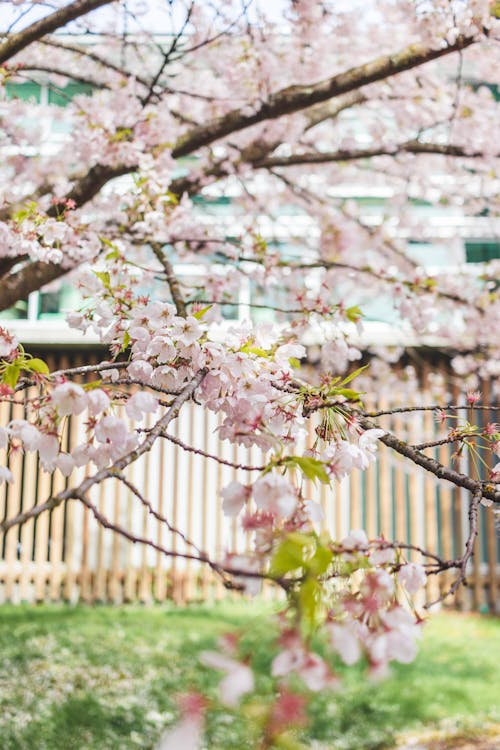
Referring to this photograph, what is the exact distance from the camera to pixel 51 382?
1205 mm

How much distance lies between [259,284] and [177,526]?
3258 mm

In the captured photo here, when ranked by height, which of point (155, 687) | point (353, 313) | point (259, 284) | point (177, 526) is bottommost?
point (155, 687)

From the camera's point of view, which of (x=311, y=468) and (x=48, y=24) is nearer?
(x=311, y=468)

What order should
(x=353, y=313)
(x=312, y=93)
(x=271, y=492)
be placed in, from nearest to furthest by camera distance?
(x=271, y=492) < (x=353, y=313) < (x=312, y=93)

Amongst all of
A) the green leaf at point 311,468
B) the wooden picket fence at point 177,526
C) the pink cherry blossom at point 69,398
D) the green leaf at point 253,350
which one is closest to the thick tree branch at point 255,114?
the green leaf at point 253,350

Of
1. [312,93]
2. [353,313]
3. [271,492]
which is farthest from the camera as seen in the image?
[312,93]

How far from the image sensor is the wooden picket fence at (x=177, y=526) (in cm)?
596

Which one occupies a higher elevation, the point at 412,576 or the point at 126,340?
the point at 126,340

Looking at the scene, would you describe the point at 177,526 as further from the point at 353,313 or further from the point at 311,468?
the point at 311,468

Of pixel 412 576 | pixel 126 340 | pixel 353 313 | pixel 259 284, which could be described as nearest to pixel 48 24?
pixel 126 340

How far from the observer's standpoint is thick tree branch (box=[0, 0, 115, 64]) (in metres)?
2.07

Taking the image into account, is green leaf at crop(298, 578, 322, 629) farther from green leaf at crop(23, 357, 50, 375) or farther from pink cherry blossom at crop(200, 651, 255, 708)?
green leaf at crop(23, 357, 50, 375)

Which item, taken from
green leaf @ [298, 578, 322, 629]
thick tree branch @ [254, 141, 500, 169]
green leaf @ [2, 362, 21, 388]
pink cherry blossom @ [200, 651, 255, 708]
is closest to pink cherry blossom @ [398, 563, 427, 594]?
green leaf @ [298, 578, 322, 629]

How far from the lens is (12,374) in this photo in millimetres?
1284
